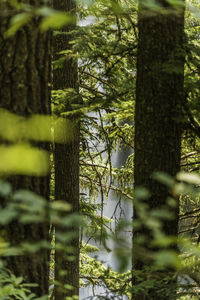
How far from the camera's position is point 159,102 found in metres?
3.35

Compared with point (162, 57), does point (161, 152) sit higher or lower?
lower

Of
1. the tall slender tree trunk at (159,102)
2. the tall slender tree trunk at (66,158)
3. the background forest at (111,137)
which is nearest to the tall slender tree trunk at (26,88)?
the background forest at (111,137)

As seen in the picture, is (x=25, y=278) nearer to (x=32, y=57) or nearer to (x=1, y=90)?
(x=1, y=90)

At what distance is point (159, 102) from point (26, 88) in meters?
1.48

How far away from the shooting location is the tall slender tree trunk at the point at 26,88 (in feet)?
7.11

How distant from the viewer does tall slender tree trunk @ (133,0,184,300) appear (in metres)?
3.34

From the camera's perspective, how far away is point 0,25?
214cm

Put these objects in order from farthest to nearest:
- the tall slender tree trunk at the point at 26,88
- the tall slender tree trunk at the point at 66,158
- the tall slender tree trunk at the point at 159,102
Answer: the tall slender tree trunk at the point at 66,158
the tall slender tree trunk at the point at 159,102
the tall slender tree trunk at the point at 26,88

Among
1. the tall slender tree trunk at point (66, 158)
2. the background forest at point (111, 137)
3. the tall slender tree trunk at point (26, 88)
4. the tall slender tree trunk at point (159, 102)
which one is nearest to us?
the background forest at point (111, 137)

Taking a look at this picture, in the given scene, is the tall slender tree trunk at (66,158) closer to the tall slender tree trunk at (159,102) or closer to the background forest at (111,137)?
the background forest at (111,137)

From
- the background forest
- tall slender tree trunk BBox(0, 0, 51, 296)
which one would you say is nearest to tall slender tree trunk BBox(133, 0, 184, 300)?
the background forest

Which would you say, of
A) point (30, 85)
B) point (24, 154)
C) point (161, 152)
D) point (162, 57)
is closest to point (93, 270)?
point (161, 152)

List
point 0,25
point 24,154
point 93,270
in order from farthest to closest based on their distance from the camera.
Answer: point 93,270
point 0,25
point 24,154

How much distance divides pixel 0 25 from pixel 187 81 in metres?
1.86
